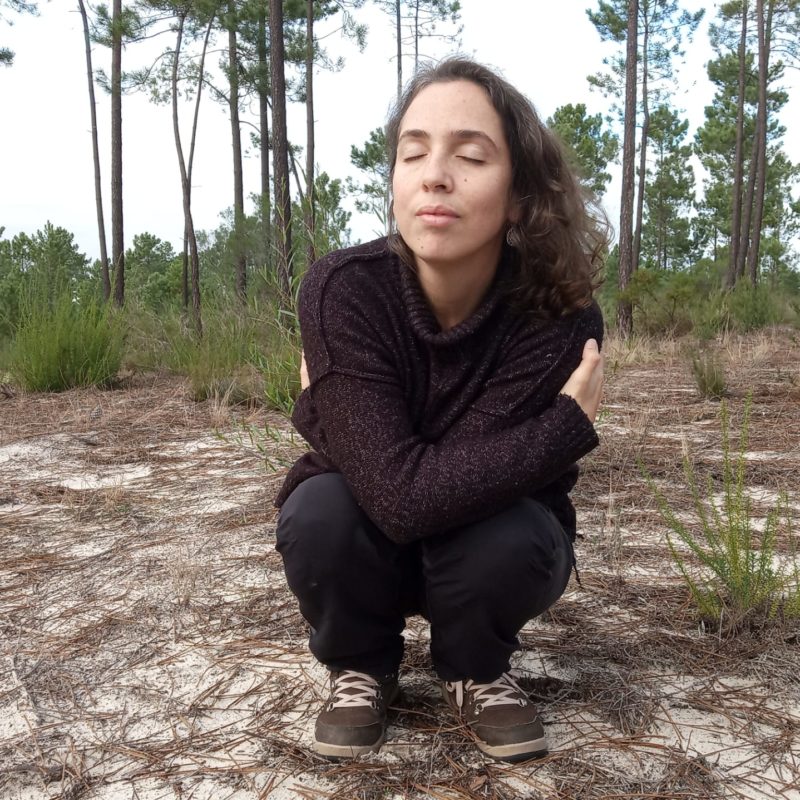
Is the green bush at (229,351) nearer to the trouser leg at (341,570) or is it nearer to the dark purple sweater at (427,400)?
the dark purple sweater at (427,400)

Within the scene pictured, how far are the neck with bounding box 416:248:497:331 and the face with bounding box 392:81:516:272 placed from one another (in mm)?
24

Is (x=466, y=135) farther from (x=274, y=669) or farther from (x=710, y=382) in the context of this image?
(x=710, y=382)

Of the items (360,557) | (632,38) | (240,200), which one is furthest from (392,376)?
(240,200)

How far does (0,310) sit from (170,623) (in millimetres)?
4736

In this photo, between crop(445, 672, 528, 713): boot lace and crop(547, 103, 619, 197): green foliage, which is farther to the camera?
crop(547, 103, 619, 197): green foliage

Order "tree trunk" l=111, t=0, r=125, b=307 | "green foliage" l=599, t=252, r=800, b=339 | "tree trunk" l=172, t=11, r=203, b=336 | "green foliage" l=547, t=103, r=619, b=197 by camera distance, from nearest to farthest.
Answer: "green foliage" l=599, t=252, r=800, b=339, "tree trunk" l=111, t=0, r=125, b=307, "tree trunk" l=172, t=11, r=203, b=336, "green foliage" l=547, t=103, r=619, b=197

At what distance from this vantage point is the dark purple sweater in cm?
123

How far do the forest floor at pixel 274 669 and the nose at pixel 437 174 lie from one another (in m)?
0.95

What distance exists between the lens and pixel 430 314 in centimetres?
142

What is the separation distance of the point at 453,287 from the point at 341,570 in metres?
0.56

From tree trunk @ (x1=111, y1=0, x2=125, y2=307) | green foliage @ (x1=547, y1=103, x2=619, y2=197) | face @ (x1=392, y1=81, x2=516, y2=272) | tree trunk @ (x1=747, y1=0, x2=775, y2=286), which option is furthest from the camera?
green foliage @ (x1=547, y1=103, x2=619, y2=197)

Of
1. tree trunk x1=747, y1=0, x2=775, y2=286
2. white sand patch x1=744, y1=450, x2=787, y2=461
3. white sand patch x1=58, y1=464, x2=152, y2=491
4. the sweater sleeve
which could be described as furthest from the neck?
tree trunk x1=747, y1=0, x2=775, y2=286

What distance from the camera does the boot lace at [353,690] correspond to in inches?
52.7

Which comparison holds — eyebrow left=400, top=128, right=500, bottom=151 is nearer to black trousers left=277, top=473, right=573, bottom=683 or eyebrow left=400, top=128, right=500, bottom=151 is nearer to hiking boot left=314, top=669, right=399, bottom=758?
black trousers left=277, top=473, right=573, bottom=683
